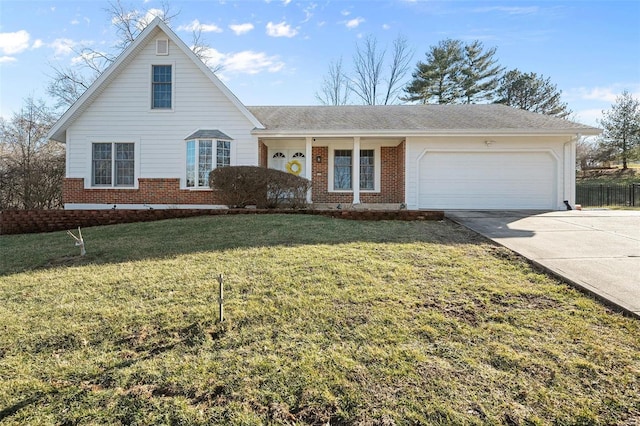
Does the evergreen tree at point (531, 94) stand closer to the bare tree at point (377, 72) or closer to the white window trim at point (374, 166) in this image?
the bare tree at point (377, 72)

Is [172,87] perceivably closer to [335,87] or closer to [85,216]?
[85,216]

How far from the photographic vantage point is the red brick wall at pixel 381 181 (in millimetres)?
14172

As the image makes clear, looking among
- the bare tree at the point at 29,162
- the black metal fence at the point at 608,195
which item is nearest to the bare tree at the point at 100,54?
the bare tree at the point at 29,162

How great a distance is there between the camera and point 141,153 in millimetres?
12539

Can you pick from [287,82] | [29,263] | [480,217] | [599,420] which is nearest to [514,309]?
[599,420]

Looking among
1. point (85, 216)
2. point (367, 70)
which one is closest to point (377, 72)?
point (367, 70)

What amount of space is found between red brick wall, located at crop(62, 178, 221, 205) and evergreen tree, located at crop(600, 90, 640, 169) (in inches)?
1304

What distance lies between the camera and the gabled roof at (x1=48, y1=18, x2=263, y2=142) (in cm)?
1189

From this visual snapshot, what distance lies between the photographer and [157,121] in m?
12.5

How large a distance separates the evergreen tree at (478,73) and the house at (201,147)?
20914mm

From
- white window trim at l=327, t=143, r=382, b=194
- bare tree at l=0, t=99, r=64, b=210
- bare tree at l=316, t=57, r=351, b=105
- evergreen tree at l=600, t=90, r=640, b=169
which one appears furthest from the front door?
evergreen tree at l=600, t=90, r=640, b=169

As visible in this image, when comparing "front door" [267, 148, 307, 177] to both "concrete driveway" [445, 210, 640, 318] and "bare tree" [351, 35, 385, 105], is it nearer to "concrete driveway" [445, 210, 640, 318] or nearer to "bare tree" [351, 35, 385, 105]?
"concrete driveway" [445, 210, 640, 318]

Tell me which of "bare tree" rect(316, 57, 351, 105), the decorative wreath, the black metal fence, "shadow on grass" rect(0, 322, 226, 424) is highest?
"bare tree" rect(316, 57, 351, 105)

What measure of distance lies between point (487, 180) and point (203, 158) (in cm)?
1036
